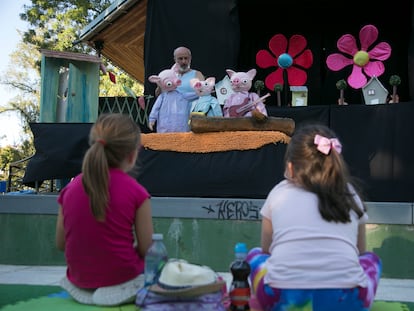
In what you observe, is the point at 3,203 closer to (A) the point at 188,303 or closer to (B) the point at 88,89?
(B) the point at 88,89

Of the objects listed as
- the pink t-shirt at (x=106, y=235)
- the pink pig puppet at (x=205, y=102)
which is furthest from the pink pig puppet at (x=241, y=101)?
the pink t-shirt at (x=106, y=235)

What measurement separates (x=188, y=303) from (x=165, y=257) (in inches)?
12.2

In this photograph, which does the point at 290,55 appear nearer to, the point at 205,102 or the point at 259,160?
the point at 205,102

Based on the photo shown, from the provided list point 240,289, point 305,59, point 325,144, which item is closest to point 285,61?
point 305,59

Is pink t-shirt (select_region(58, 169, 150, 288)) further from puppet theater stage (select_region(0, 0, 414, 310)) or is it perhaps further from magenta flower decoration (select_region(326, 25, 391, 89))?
magenta flower decoration (select_region(326, 25, 391, 89))

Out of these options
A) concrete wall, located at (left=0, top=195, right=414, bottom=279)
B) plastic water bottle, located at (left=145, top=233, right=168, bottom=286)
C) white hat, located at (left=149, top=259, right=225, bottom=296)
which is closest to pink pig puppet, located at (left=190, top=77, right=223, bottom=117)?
concrete wall, located at (left=0, top=195, right=414, bottom=279)

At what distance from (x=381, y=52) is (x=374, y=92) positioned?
1.02 m

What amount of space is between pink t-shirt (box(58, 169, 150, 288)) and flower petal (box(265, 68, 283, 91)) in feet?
22.6

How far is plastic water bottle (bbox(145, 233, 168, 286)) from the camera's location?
2.37 metres

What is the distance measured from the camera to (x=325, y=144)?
242 centimetres

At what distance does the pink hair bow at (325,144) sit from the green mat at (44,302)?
40.7 inches

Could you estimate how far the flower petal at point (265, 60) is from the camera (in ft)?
30.0

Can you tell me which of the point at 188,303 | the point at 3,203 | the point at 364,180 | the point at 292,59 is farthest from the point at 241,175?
the point at 292,59

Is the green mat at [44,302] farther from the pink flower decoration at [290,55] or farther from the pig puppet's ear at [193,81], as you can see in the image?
the pink flower decoration at [290,55]
